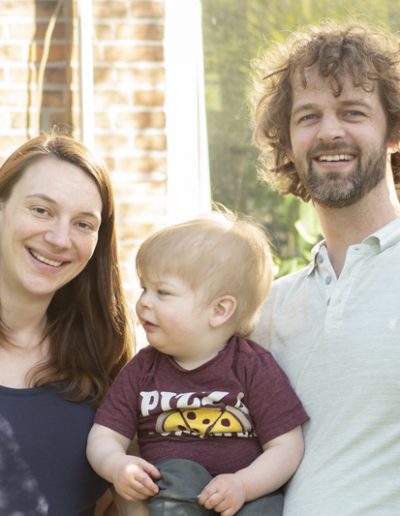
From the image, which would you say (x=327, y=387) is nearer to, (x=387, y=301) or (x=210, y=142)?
(x=387, y=301)

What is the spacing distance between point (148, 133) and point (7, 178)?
69.6 inches

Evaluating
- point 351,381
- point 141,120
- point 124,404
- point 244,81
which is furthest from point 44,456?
point 244,81

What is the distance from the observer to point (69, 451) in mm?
2916

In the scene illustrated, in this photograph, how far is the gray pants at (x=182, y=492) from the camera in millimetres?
2572

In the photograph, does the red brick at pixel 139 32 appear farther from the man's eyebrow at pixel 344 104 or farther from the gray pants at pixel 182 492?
the gray pants at pixel 182 492

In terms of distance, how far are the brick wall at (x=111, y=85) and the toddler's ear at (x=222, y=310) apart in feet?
6.41

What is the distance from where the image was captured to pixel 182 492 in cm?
257

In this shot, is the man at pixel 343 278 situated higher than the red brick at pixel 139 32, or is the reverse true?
the red brick at pixel 139 32

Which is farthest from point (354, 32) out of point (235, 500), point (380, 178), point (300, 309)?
point (235, 500)

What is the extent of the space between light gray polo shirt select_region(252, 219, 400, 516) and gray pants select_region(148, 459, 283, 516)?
0.19 m

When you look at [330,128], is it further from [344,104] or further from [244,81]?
[244,81]

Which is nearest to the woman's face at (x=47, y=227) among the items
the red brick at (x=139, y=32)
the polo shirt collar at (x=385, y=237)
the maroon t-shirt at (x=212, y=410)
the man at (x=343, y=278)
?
the maroon t-shirt at (x=212, y=410)

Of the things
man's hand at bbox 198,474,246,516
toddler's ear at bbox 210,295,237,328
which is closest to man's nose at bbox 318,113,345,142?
toddler's ear at bbox 210,295,237,328

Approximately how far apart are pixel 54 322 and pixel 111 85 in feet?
6.04
